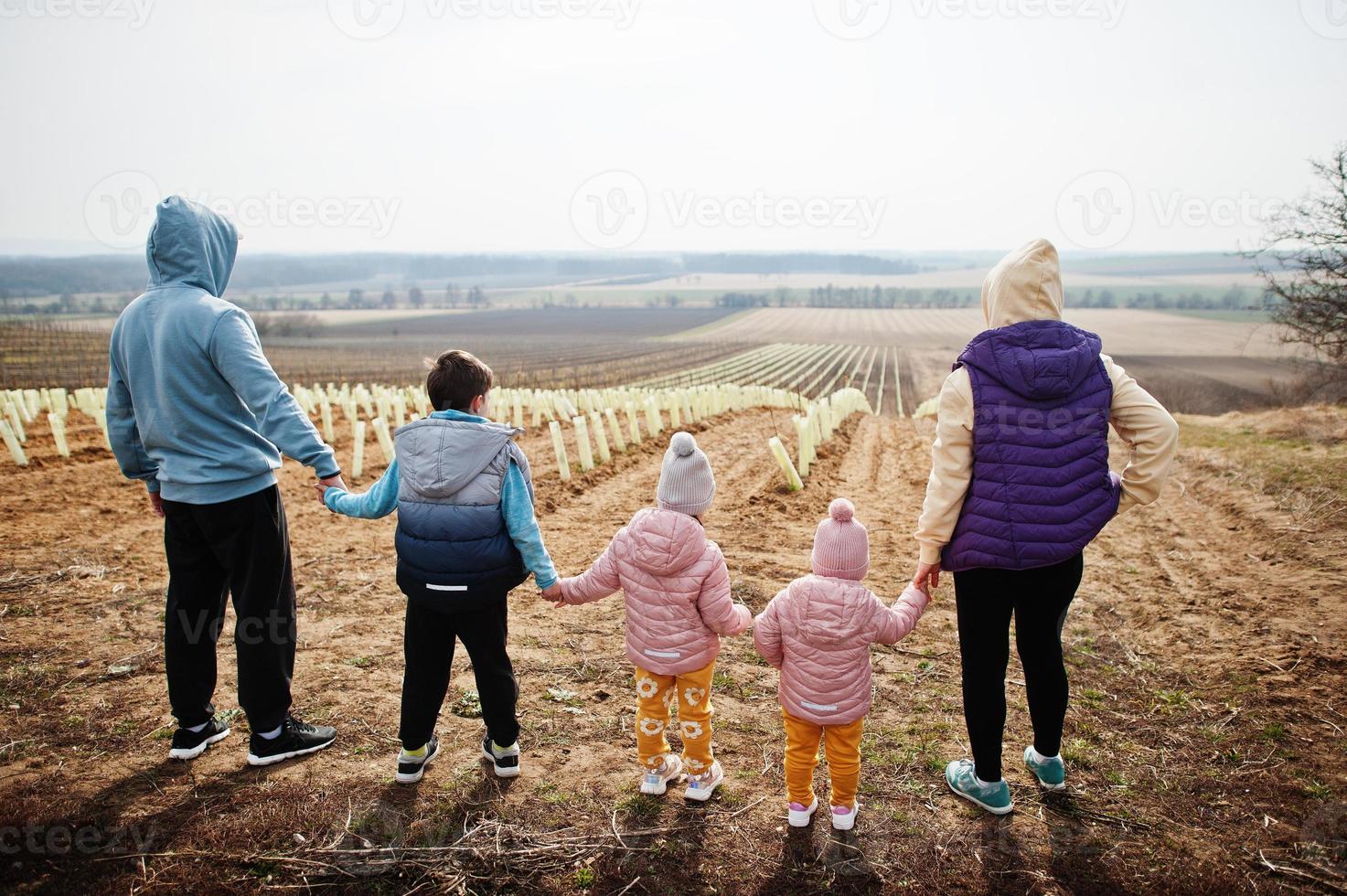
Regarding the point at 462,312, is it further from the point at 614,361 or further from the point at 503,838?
the point at 503,838

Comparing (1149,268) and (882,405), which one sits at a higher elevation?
(1149,268)

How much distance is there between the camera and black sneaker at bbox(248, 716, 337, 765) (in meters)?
3.13

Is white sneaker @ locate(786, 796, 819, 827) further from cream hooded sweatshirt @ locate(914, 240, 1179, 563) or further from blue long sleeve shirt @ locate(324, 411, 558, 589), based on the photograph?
blue long sleeve shirt @ locate(324, 411, 558, 589)

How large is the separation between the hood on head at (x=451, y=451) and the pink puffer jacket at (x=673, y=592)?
1.84ft

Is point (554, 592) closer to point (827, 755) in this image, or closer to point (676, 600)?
point (676, 600)

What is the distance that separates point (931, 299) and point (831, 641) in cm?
13228

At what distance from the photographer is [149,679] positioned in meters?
3.94

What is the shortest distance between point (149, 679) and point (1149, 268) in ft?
587

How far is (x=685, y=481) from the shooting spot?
9.09 feet

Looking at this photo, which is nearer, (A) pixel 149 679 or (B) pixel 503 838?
(B) pixel 503 838

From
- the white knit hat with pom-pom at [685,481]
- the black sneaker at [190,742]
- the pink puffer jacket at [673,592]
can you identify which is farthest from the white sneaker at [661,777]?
the black sneaker at [190,742]

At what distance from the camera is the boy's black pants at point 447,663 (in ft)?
9.53

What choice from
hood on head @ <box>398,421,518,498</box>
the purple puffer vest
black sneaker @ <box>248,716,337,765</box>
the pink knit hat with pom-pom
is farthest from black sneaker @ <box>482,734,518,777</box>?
the purple puffer vest

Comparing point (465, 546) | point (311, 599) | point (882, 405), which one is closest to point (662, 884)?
point (465, 546)
